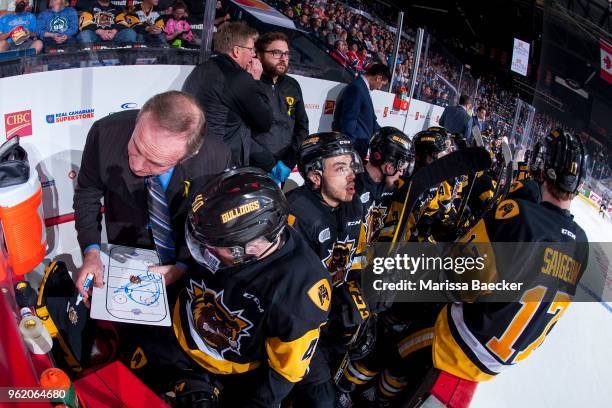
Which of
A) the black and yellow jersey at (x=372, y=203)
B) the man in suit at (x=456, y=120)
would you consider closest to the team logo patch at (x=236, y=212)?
the black and yellow jersey at (x=372, y=203)

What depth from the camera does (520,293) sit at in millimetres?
1734

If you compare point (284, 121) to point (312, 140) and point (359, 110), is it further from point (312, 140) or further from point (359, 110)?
point (312, 140)

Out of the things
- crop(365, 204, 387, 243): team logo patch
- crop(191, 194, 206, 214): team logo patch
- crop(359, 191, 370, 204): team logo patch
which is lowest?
crop(365, 204, 387, 243): team logo patch

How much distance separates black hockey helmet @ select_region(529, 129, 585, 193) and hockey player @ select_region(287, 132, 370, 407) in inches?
31.8

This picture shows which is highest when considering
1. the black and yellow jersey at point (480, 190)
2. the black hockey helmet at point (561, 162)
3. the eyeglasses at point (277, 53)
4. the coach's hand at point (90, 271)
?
the eyeglasses at point (277, 53)

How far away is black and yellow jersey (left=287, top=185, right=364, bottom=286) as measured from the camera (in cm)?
212

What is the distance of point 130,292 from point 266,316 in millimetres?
442

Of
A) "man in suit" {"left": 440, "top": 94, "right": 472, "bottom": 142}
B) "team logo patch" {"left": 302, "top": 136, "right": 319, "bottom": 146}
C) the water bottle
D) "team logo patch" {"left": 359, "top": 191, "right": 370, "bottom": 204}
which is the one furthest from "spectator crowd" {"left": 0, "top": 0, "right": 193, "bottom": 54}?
"man in suit" {"left": 440, "top": 94, "right": 472, "bottom": 142}

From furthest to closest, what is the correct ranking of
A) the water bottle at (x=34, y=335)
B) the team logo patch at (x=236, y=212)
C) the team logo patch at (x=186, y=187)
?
the team logo patch at (x=186, y=187), the team logo patch at (x=236, y=212), the water bottle at (x=34, y=335)

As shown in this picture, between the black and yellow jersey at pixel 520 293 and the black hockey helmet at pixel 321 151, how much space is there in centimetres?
70

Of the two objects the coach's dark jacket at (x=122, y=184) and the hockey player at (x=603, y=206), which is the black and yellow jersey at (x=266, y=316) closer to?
the coach's dark jacket at (x=122, y=184)

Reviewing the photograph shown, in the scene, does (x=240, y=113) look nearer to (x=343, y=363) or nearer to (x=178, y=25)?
(x=178, y=25)

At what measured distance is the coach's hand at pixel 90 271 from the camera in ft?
5.01
